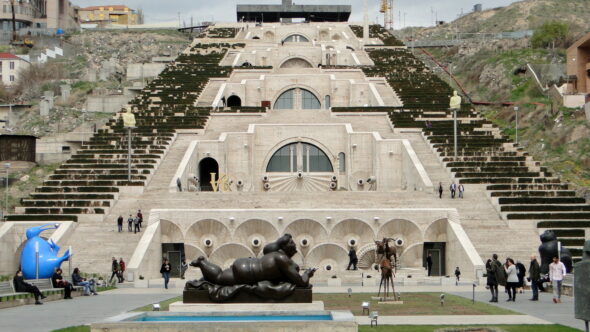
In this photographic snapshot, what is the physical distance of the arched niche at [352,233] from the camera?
1601 inches

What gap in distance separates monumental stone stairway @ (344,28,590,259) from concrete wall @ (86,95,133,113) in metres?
22.4

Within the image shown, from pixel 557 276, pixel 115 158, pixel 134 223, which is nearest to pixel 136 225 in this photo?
pixel 134 223

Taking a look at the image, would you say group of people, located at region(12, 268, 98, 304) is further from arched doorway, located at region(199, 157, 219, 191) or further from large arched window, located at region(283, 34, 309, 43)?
large arched window, located at region(283, 34, 309, 43)

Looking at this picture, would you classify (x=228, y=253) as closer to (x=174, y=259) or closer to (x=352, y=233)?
(x=174, y=259)

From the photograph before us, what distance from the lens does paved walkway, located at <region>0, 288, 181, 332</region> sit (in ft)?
68.0

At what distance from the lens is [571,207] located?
44.5 m

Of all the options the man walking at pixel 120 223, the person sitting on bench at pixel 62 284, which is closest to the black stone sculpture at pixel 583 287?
the person sitting on bench at pixel 62 284

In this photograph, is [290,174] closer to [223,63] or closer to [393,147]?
[393,147]

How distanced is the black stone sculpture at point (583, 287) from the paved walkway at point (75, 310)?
34.9ft

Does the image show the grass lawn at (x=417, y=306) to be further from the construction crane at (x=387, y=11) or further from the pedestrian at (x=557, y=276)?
the construction crane at (x=387, y=11)

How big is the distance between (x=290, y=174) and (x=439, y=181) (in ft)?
43.3

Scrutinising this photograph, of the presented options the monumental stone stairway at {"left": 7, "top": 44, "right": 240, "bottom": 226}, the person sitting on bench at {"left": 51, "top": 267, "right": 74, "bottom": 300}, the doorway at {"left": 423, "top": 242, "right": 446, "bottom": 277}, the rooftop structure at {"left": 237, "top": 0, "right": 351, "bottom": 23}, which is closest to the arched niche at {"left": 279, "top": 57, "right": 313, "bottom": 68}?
the monumental stone stairway at {"left": 7, "top": 44, "right": 240, "bottom": 226}

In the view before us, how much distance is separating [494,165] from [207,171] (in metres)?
17.6

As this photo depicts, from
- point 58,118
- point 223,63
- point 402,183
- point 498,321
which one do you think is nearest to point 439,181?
point 402,183
